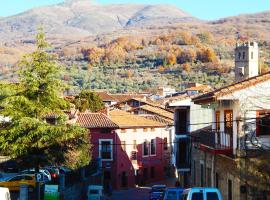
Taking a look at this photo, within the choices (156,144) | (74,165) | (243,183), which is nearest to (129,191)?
(156,144)

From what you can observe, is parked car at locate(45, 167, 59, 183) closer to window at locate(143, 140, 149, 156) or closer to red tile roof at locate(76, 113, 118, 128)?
red tile roof at locate(76, 113, 118, 128)

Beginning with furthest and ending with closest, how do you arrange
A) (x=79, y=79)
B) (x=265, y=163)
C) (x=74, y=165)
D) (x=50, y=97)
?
1. (x=79, y=79)
2. (x=74, y=165)
3. (x=50, y=97)
4. (x=265, y=163)

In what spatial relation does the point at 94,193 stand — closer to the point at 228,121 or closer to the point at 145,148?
the point at 228,121

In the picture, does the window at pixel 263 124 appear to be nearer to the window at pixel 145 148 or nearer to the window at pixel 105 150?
the window at pixel 105 150

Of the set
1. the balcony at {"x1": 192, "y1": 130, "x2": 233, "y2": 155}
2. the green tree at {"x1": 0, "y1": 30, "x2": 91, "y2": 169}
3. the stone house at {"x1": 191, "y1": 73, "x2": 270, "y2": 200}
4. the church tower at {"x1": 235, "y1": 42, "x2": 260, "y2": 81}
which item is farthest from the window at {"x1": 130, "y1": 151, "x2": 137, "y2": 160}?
the church tower at {"x1": 235, "y1": 42, "x2": 260, "y2": 81}

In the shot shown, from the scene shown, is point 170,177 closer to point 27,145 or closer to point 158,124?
point 158,124

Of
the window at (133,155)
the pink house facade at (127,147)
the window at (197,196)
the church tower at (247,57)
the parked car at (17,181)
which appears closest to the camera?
the window at (197,196)

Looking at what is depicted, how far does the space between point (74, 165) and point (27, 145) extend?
11.2 meters

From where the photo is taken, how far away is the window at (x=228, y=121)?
31.3 metres

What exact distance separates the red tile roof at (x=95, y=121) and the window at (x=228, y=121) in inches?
1128

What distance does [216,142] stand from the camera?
34250 mm

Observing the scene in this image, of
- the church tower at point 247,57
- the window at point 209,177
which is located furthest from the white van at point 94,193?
the church tower at point 247,57

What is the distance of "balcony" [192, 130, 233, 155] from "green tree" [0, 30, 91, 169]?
7.20m

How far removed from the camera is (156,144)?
6888 centimetres
